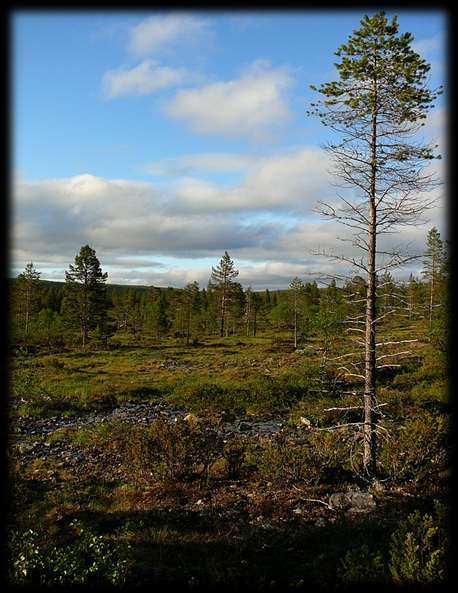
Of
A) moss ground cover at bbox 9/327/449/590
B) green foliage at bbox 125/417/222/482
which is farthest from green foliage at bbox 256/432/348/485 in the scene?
green foliage at bbox 125/417/222/482

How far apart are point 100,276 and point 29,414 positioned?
101ft

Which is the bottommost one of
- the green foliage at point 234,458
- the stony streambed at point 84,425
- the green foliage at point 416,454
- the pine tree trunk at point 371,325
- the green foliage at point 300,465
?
the stony streambed at point 84,425

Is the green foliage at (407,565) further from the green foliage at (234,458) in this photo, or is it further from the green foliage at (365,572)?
the green foliage at (234,458)

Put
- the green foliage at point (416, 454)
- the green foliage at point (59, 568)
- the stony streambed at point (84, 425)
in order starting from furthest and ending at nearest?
the stony streambed at point (84, 425)
the green foliage at point (416, 454)
the green foliage at point (59, 568)

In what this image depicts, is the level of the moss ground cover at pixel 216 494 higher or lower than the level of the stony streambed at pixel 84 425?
higher

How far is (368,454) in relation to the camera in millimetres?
10273

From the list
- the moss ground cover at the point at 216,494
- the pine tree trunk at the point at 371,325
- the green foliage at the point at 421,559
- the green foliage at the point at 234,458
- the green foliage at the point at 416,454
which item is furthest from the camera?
the green foliage at the point at 234,458

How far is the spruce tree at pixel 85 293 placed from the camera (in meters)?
47.1

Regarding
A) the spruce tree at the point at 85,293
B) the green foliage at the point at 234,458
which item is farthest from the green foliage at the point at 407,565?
the spruce tree at the point at 85,293

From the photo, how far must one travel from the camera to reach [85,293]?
47.1 meters

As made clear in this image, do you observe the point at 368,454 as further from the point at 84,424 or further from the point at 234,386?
the point at 234,386

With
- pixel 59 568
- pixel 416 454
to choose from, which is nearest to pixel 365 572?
pixel 59 568

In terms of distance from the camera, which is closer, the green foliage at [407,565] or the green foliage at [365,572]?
the green foliage at [407,565]

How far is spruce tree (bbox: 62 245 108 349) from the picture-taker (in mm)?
47062
